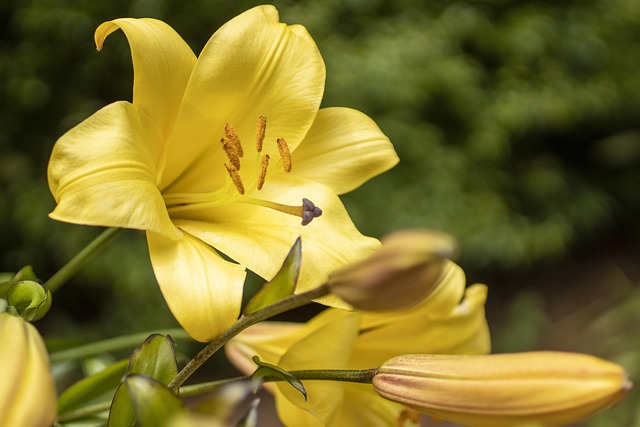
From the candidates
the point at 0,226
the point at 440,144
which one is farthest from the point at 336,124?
the point at 440,144

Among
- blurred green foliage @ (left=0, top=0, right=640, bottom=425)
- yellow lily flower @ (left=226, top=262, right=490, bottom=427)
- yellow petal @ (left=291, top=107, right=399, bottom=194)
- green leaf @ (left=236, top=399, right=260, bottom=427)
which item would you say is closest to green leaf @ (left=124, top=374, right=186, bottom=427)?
green leaf @ (left=236, top=399, right=260, bottom=427)

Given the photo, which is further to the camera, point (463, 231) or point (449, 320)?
point (463, 231)

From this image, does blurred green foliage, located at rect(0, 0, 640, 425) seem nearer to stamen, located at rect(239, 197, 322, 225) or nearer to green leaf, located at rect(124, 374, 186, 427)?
stamen, located at rect(239, 197, 322, 225)

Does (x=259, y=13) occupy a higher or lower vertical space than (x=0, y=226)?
higher

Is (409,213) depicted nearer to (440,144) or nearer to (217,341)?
(440,144)

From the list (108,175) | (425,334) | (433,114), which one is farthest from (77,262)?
(433,114)

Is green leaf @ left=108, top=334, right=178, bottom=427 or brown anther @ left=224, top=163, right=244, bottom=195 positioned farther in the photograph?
brown anther @ left=224, top=163, right=244, bottom=195

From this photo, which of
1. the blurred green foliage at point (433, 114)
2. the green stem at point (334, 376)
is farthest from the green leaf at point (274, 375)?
the blurred green foliage at point (433, 114)
